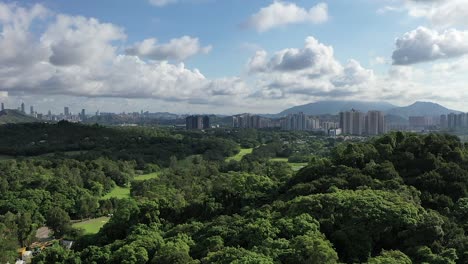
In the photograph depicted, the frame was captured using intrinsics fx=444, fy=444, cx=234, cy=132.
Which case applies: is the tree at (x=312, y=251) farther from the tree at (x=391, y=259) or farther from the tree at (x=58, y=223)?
the tree at (x=58, y=223)

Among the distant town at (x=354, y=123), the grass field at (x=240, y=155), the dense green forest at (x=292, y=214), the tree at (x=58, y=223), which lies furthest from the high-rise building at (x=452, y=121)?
the tree at (x=58, y=223)

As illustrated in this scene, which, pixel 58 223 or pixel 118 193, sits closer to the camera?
pixel 58 223

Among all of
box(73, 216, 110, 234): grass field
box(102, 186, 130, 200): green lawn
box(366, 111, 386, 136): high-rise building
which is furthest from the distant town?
box(73, 216, 110, 234): grass field

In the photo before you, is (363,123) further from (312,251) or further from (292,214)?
(312,251)

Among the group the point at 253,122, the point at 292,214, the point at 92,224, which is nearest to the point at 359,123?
the point at 253,122

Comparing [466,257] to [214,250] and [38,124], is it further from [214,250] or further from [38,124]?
[38,124]

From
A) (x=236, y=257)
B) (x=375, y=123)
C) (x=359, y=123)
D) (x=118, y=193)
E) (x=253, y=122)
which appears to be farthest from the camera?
(x=253, y=122)
